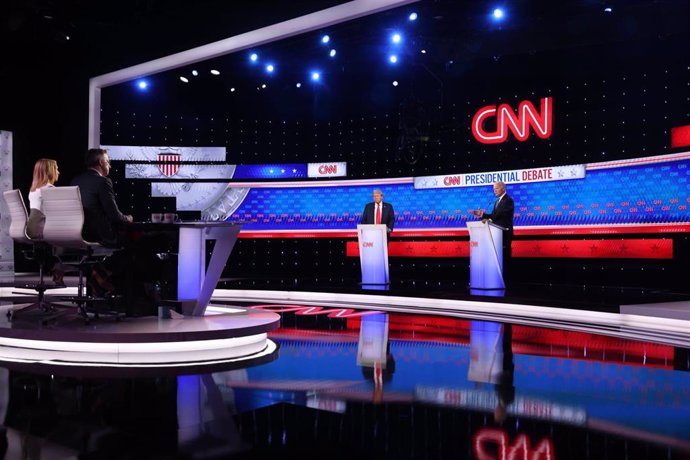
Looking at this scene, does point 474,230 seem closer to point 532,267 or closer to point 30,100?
point 532,267

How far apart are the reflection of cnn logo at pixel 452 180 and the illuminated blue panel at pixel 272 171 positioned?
264cm

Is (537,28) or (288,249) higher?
(537,28)

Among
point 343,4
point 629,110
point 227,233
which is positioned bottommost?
point 227,233

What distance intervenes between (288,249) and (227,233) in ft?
23.6

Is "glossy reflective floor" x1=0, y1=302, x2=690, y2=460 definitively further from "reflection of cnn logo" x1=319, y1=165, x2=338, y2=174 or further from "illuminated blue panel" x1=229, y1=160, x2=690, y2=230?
"reflection of cnn logo" x1=319, y1=165, x2=338, y2=174

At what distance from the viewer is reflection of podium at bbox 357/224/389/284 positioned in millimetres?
8469

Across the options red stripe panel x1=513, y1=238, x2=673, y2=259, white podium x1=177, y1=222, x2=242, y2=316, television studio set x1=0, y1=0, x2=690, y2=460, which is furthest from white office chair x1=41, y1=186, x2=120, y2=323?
red stripe panel x1=513, y1=238, x2=673, y2=259

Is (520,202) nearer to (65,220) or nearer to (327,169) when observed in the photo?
(327,169)

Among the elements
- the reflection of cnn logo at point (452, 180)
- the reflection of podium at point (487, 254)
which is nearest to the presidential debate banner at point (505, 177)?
the reflection of cnn logo at point (452, 180)

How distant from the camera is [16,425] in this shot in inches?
92.0

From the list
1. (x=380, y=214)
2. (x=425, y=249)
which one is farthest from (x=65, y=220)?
(x=425, y=249)

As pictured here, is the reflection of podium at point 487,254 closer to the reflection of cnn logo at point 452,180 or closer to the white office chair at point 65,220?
the reflection of cnn logo at point 452,180

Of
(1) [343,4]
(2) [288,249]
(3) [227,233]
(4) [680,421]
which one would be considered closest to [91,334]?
(3) [227,233]

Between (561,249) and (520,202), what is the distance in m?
0.95
